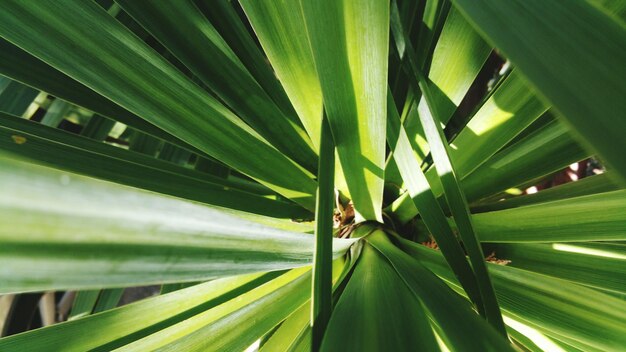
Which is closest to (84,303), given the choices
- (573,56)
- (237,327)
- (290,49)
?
(237,327)

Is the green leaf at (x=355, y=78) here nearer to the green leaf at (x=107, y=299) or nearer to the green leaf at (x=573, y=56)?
the green leaf at (x=573, y=56)

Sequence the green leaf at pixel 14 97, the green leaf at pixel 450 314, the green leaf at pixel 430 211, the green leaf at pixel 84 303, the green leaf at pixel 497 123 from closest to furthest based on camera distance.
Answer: the green leaf at pixel 450 314, the green leaf at pixel 430 211, the green leaf at pixel 497 123, the green leaf at pixel 14 97, the green leaf at pixel 84 303

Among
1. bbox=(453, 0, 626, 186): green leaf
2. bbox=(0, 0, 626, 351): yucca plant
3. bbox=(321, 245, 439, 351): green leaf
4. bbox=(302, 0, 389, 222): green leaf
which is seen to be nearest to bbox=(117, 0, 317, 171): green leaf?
bbox=(0, 0, 626, 351): yucca plant

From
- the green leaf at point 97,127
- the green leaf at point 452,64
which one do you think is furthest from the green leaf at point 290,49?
the green leaf at point 97,127

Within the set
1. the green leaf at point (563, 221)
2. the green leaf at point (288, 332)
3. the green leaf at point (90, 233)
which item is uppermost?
the green leaf at point (563, 221)

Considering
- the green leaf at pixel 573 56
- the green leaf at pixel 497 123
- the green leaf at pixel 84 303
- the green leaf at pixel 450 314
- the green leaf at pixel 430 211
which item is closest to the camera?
the green leaf at pixel 573 56

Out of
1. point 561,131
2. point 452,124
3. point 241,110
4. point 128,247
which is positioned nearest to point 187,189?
point 241,110

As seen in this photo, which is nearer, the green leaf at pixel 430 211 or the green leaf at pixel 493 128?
the green leaf at pixel 430 211
